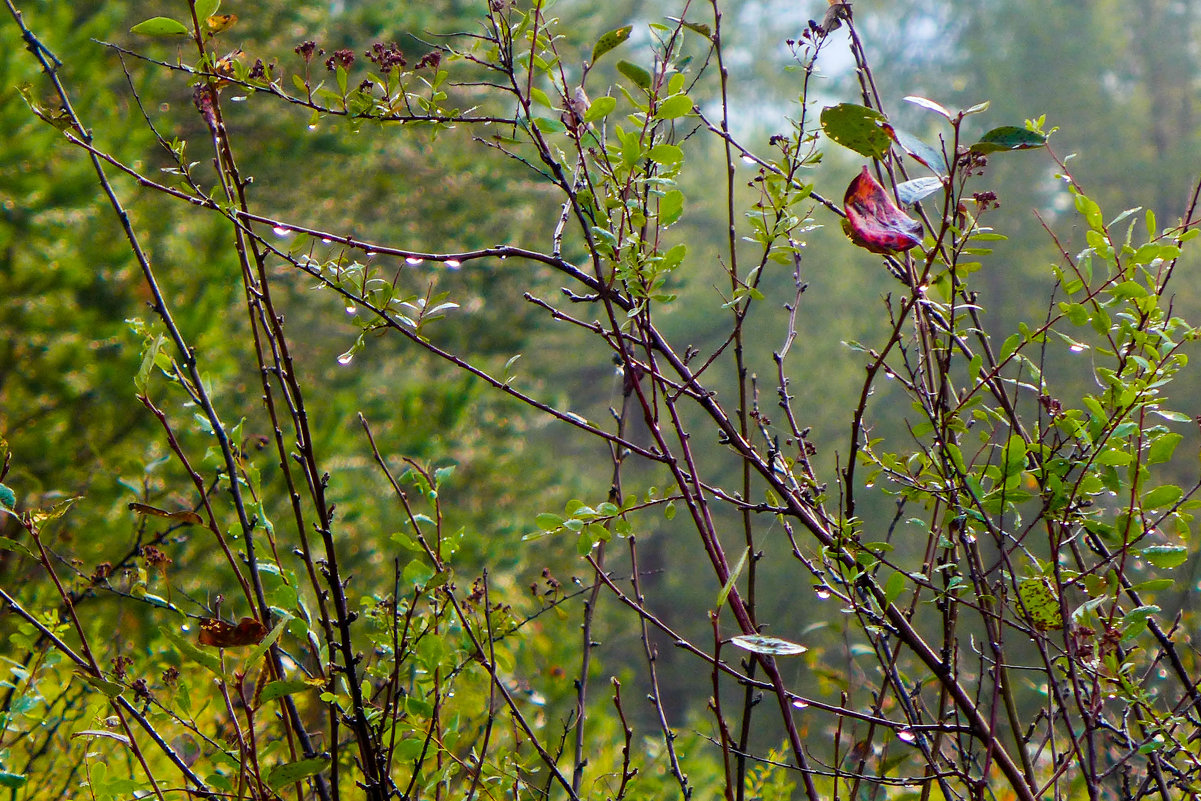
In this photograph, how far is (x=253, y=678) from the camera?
201cm

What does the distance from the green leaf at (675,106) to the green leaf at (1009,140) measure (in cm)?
24

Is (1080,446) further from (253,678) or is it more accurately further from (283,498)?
(283,498)

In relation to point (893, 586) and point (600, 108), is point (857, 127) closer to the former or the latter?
point (600, 108)

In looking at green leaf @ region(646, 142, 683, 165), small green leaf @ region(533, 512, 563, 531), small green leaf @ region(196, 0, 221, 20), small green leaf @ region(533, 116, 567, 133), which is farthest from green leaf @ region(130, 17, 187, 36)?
small green leaf @ region(533, 512, 563, 531)

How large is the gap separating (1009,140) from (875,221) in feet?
0.37

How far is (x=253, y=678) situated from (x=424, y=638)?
125 centimetres

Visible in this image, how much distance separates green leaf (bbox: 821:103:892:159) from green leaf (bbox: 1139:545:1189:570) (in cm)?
41

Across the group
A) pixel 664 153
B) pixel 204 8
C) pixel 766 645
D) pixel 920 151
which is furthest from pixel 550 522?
pixel 204 8

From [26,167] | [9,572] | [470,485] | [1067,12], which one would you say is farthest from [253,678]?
[1067,12]

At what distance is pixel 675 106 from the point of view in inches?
31.7

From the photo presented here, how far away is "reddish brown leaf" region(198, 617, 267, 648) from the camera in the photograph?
76 centimetres

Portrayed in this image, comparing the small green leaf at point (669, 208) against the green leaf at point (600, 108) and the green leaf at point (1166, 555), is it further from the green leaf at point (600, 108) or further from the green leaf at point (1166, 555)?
the green leaf at point (1166, 555)

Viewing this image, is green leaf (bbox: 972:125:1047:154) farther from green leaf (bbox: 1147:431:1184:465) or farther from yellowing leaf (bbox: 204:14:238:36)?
yellowing leaf (bbox: 204:14:238:36)

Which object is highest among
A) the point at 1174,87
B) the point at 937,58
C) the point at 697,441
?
the point at 937,58
